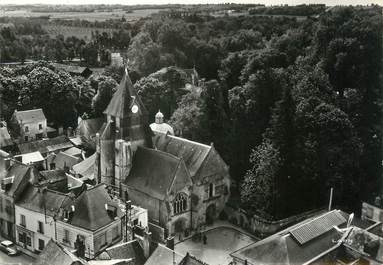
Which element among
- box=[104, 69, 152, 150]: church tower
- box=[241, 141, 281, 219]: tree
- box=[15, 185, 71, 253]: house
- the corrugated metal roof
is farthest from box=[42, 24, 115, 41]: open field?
the corrugated metal roof

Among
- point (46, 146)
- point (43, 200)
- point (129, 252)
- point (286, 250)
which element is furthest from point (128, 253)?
point (46, 146)

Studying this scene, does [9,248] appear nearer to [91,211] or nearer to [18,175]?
[18,175]

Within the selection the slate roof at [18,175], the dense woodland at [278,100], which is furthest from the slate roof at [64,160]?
the dense woodland at [278,100]

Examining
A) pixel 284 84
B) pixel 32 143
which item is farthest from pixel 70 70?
pixel 284 84

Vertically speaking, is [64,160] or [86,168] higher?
[86,168]

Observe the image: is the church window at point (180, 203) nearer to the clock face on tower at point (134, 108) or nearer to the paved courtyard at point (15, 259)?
the clock face on tower at point (134, 108)

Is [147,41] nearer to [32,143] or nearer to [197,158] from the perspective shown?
[32,143]

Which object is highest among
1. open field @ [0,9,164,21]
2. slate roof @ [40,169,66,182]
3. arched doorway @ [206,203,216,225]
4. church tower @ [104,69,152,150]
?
open field @ [0,9,164,21]

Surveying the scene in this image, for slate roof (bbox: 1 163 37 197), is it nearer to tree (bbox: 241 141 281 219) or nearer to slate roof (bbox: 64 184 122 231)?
slate roof (bbox: 64 184 122 231)
